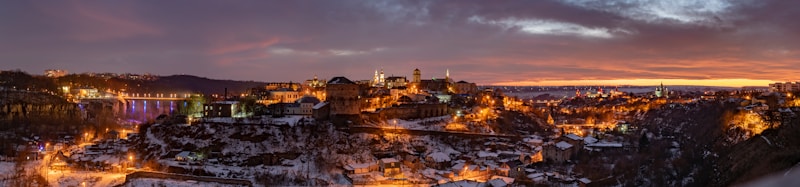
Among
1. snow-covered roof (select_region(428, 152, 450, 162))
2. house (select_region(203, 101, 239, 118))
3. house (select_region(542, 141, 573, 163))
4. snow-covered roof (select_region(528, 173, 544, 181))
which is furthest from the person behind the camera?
house (select_region(203, 101, 239, 118))

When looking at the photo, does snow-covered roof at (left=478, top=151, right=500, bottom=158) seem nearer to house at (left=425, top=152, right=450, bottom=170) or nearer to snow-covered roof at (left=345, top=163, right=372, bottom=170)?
house at (left=425, top=152, right=450, bottom=170)

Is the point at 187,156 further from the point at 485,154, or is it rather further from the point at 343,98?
the point at 485,154

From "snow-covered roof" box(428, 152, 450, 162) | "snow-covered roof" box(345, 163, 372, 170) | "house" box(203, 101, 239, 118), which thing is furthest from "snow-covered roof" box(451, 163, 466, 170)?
"house" box(203, 101, 239, 118)

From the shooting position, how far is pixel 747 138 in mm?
33312

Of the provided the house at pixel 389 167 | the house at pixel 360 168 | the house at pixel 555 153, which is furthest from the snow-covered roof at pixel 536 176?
the house at pixel 360 168

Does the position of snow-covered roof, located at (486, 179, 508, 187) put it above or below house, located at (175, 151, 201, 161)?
below

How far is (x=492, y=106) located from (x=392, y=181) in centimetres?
2721

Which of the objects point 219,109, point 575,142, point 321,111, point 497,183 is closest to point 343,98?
point 321,111

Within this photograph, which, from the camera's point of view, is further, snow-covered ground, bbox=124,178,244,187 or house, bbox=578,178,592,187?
snow-covered ground, bbox=124,178,244,187

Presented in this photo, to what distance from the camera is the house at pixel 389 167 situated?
3142 cm

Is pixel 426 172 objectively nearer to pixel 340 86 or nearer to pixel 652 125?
pixel 340 86

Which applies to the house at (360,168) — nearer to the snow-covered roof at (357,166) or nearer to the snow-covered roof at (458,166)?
the snow-covered roof at (357,166)

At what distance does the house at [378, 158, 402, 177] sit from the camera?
103 ft

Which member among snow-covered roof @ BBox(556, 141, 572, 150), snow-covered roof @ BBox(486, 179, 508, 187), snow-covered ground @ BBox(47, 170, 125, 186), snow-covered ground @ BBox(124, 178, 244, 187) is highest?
snow-covered roof @ BBox(556, 141, 572, 150)
